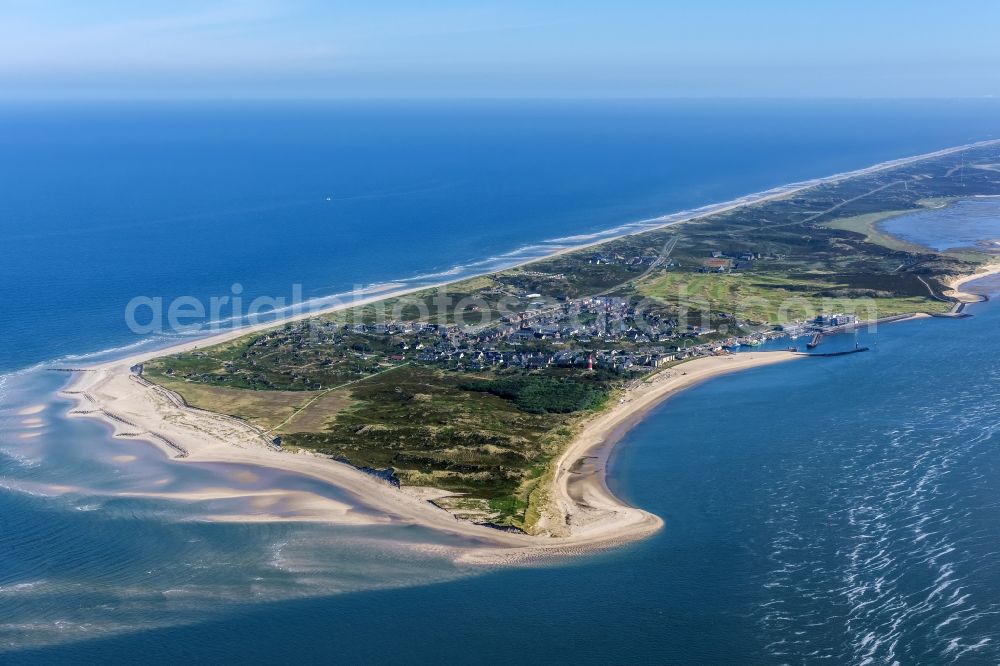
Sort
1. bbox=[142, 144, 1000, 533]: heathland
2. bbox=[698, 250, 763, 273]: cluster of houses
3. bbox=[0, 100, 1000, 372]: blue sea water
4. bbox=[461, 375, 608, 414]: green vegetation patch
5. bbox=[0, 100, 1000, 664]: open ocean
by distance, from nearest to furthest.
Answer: bbox=[0, 100, 1000, 664]: open ocean < bbox=[142, 144, 1000, 533]: heathland < bbox=[461, 375, 608, 414]: green vegetation patch < bbox=[0, 100, 1000, 372]: blue sea water < bbox=[698, 250, 763, 273]: cluster of houses

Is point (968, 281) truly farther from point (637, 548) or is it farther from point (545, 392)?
point (637, 548)

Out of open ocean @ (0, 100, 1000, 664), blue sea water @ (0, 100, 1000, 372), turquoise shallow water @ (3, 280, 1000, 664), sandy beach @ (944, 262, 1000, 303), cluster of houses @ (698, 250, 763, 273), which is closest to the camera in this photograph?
turquoise shallow water @ (3, 280, 1000, 664)

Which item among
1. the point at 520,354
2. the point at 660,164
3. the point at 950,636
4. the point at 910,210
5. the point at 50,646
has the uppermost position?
the point at 660,164

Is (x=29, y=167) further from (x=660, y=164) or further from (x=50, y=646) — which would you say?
(x=50, y=646)

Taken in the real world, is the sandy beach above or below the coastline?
above

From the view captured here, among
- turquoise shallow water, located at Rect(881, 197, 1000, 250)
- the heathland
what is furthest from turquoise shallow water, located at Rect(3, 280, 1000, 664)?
turquoise shallow water, located at Rect(881, 197, 1000, 250)

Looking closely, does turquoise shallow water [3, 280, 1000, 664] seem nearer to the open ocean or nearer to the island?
the open ocean

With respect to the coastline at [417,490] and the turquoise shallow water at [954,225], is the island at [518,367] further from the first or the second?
the turquoise shallow water at [954,225]

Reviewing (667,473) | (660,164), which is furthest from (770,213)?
(667,473)

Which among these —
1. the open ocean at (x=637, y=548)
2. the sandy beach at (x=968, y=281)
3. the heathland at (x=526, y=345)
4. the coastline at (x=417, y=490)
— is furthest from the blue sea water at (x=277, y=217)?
the sandy beach at (x=968, y=281)
